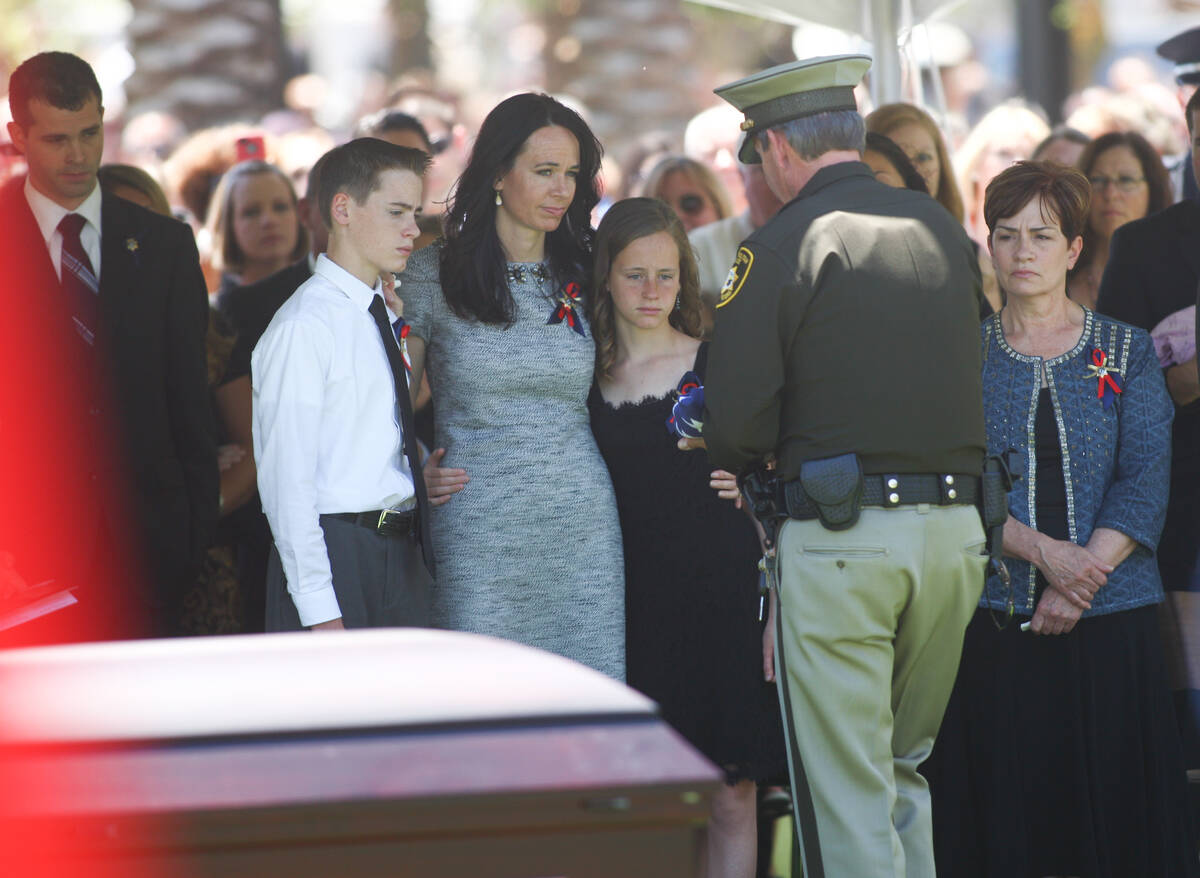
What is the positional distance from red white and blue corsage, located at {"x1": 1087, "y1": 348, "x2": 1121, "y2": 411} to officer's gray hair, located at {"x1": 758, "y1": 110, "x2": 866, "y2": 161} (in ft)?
3.06

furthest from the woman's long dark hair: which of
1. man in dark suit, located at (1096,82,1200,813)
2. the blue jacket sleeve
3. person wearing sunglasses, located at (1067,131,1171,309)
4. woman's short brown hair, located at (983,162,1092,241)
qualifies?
person wearing sunglasses, located at (1067,131,1171,309)

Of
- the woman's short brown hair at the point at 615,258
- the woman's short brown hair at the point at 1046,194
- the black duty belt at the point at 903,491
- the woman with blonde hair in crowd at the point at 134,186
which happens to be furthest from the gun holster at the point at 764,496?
the woman with blonde hair in crowd at the point at 134,186

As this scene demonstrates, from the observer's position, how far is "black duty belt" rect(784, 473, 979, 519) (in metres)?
3.22

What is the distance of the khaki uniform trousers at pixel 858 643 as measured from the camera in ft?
10.6

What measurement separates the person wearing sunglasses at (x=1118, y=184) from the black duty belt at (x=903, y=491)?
216 centimetres

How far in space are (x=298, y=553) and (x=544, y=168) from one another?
48.3 inches

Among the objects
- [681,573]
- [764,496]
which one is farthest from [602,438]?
[764,496]

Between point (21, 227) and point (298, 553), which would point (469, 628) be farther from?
point (21, 227)

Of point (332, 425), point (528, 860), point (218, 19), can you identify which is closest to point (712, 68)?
point (218, 19)

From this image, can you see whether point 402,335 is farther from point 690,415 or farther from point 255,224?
point 255,224

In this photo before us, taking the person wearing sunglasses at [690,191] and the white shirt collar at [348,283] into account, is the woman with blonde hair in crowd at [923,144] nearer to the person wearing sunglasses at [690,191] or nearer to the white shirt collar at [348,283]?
the person wearing sunglasses at [690,191]

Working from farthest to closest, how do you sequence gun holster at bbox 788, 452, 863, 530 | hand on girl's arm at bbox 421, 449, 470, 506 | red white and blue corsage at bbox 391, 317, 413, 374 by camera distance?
hand on girl's arm at bbox 421, 449, 470, 506 < red white and blue corsage at bbox 391, 317, 413, 374 < gun holster at bbox 788, 452, 863, 530

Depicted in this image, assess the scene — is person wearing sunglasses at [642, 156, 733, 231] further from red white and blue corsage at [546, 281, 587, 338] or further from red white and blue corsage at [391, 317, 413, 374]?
red white and blue corsage at [391, 317, 413, 374]

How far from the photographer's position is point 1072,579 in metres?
3.79
